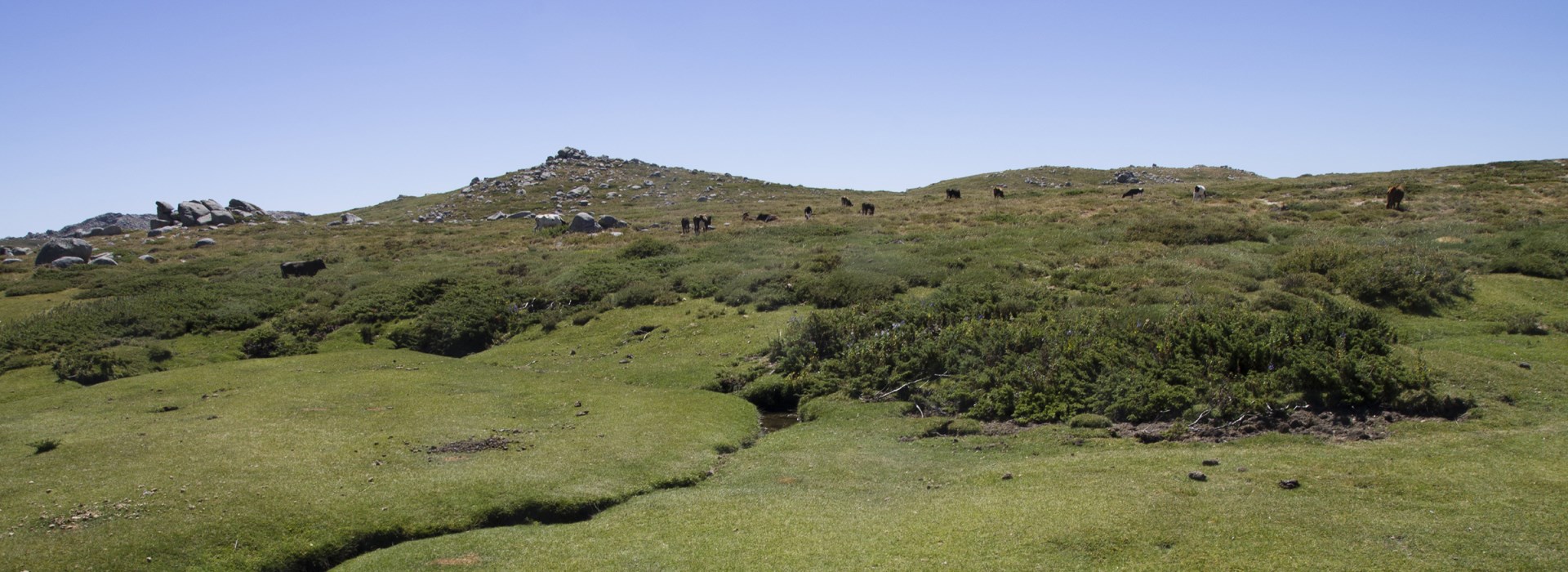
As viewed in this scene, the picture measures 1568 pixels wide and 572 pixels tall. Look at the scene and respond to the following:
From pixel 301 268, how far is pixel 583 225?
20594 mm

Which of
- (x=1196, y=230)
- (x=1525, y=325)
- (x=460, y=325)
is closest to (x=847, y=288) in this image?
(x=460, y=325)

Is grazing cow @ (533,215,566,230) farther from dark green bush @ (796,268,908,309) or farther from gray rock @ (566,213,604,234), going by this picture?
dark green bush @ (796,268,908,309)

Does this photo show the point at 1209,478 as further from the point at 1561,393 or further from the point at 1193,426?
the point at 1561,393

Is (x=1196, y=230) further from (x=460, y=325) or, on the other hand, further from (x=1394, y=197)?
(x=460, y=325)

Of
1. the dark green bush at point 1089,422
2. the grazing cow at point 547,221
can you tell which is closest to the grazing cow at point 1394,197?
the dark green bush at point 1089,422

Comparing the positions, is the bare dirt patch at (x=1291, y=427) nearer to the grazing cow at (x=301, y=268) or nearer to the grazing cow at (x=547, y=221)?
the grazing cow at (x=301, y=268)

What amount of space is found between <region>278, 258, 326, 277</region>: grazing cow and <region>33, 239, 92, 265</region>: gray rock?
61.4 feet

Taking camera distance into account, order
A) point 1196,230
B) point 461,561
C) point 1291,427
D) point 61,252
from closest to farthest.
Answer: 1. point 461,561
2. point 1291,427
3. point 1196,230
4. point 61,252

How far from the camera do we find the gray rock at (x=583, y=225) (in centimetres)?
6047

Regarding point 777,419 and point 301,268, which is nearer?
point 777,419

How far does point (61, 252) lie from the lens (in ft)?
173

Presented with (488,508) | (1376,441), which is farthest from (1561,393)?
(488,508)

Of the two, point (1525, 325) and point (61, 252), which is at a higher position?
point (61, 252)

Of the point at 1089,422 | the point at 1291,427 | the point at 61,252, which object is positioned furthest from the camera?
the point at 61,252
